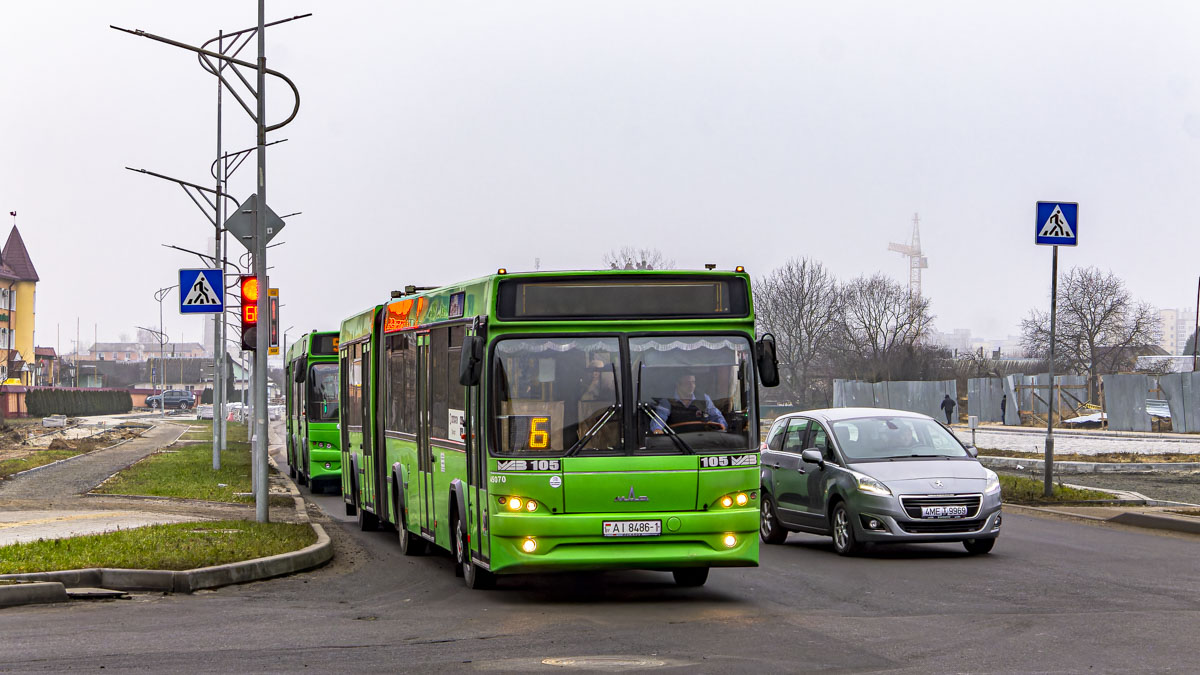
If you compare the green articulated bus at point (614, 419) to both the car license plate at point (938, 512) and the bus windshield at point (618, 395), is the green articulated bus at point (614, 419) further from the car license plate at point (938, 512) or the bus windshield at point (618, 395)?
the car license plate at point (938, 512)

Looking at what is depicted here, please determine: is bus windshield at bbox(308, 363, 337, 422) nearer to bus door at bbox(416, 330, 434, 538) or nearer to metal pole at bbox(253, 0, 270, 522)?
metal pole at bbox(253, 0, 270, 522)

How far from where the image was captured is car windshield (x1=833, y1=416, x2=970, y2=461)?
16.2 m

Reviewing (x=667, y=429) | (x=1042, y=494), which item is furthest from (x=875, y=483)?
(x=1042, y=494)

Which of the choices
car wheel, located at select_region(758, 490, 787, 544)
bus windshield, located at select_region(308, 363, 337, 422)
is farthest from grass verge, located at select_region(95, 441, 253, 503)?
car wheel, located at select_region(758, 490, 787, 544)

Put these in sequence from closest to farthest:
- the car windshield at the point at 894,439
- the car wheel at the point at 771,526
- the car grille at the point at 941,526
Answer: the car grille at the point at 941,526 < the car windshield at the point at 894,439 < the car wheel at the point at 771,526

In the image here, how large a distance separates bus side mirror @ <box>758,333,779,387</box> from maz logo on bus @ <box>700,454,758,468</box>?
1.97 ft

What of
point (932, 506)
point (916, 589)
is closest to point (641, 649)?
point (916, 589)

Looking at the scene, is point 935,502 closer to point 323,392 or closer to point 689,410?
point 689,410

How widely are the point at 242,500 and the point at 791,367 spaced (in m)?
75.9

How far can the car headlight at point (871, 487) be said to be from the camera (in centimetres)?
1529

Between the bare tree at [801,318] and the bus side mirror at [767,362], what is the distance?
276 feet

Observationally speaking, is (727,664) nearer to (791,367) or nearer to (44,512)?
(44,512)

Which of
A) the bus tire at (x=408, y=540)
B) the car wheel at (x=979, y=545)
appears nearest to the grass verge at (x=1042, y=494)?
the car wheel at (x=979, y=545)

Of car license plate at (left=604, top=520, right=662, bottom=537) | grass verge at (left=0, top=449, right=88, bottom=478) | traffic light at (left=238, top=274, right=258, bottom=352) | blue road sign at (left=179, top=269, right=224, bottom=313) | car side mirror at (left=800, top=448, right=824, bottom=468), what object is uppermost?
blue road sign at (left=179, top=269, right=224, bottom=313)
